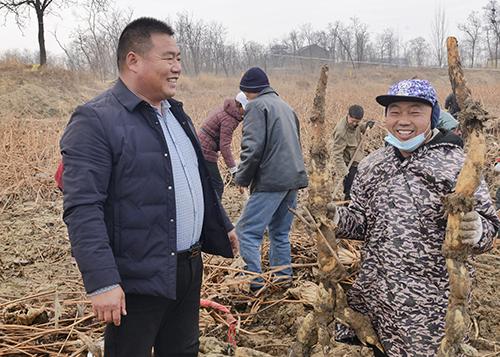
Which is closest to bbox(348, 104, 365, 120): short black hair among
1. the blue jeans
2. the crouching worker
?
the blue jeans

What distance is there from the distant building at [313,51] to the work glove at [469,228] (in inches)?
2088

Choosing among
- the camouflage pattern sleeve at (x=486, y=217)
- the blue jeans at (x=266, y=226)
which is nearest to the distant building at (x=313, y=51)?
the blue jeans at (x=266, y=226)

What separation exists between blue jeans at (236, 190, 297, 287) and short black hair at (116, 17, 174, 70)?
1.77 m

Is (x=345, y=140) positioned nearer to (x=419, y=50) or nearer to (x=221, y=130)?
(x=221, y=130)

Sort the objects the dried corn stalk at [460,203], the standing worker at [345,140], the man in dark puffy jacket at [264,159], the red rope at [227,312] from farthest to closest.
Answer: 1. the standing worker at [345,140]
2. the man in dark puffy jacket at [264,159]
3. the red rope at [227,312]
4. the dried corn stalk at [460,203]

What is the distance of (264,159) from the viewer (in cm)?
337

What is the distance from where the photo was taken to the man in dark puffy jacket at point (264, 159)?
330cm

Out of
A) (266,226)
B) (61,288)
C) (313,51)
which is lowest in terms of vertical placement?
(61,288)

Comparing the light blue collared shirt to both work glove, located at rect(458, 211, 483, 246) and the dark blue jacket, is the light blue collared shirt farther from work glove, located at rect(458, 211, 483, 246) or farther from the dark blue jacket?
work glove, located at rect(458, 211, 483, 246)

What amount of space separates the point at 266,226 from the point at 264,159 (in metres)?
0.51

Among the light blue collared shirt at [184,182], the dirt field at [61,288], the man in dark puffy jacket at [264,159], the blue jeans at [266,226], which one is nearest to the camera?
the light blue collared shirt at [184,182]

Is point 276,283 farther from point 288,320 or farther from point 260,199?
point 260,199

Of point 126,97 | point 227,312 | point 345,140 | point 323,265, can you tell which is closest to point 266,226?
point 227,312

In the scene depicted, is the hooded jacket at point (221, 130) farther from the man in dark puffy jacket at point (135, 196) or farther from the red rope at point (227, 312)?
the man in dark puffy jacket at point (135, 196)
